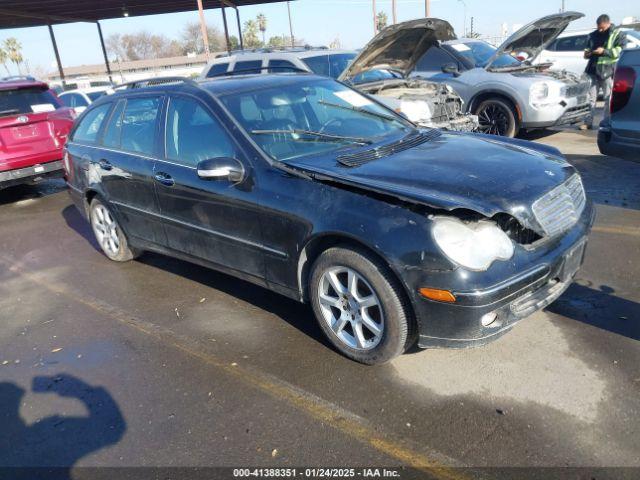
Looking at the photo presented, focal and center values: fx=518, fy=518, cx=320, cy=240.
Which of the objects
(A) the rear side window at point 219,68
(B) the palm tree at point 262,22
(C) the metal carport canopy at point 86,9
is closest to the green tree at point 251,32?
(B) the palm tree at point 262,22

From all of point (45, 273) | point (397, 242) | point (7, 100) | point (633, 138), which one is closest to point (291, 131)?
point (397, 242)

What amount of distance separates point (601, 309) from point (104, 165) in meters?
4.31

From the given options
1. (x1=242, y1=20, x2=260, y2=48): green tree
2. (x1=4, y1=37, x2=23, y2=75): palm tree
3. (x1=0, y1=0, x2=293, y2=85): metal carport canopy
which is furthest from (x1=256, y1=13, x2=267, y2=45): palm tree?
(x1=0, y1=0, x2=293, y2=85): metal carport canopy

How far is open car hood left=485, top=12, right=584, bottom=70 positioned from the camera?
29.0 feet

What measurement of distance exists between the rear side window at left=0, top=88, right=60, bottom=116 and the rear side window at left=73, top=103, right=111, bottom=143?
3.36 metres

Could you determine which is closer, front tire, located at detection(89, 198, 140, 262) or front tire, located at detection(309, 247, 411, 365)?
front tire, located at detection(309, 247, 411, 365)

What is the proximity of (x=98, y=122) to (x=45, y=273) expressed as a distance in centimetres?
165

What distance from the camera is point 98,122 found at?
5152 mm

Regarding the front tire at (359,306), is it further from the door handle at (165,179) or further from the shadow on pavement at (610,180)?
the shadow on pavement at (610,180)

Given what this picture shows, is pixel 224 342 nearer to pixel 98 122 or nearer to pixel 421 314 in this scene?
pixel 421 314

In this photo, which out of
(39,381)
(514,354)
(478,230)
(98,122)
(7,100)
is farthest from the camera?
(7,100)

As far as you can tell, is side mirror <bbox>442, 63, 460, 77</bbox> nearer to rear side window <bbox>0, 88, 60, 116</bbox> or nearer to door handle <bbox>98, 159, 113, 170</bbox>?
door handle <bbox>98, 159, 113, 170</bbox>

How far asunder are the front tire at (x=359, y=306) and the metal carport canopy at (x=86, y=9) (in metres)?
Result: 16.4

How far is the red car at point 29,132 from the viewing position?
7.80 metres
